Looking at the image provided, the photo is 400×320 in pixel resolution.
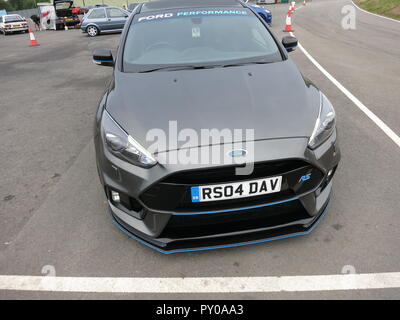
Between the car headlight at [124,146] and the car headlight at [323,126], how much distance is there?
1082mm

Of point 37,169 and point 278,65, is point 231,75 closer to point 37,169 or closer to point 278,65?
point 278,65

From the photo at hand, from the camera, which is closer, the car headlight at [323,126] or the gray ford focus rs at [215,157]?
the gray ford focus rs at [215,157]

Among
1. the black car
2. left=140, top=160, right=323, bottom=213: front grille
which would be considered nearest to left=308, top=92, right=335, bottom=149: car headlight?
left=140, top=160, right=323, bottom=213: front grille

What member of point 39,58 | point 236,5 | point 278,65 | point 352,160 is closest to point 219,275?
point 278,65

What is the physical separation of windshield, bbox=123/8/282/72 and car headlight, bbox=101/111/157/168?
0.89 metres

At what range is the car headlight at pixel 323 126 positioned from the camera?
2231 millimetres

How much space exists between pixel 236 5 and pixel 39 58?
32.1 feet

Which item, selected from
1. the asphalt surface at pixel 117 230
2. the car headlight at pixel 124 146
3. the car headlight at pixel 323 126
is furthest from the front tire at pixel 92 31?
the car headlight at pixel 323 126

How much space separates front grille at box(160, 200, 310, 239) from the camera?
2.14 meters

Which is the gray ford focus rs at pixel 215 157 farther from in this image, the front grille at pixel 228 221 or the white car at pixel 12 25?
the white car at pixel 12 25

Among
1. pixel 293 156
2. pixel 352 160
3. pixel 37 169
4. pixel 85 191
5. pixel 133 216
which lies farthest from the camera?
pixel 37 169

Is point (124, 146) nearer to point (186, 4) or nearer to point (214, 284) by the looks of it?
point (214, 284)

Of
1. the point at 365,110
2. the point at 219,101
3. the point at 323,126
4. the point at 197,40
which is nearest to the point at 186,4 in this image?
the point at 197,40

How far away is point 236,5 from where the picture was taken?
3945 millimetres
